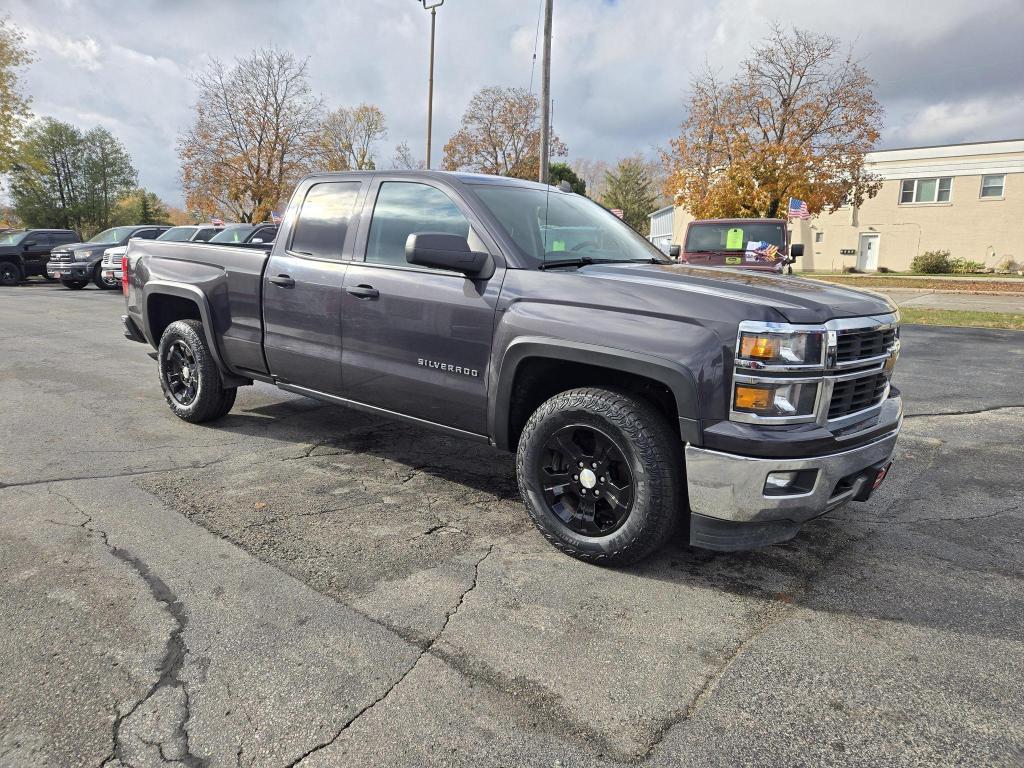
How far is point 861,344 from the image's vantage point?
119 inches

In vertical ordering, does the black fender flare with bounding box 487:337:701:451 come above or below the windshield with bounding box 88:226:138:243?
below

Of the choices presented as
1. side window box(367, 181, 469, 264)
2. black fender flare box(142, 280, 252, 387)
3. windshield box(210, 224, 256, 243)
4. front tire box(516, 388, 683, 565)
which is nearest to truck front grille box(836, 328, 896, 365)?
front tire box(516, 388, 683, 565)

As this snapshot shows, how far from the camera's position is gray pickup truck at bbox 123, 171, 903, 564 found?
2.81 metres

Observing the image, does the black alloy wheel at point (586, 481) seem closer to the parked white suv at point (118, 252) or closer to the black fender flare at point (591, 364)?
the black fender flare at point (591, 364)

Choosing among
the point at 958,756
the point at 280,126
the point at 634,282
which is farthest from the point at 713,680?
the point at 280,126

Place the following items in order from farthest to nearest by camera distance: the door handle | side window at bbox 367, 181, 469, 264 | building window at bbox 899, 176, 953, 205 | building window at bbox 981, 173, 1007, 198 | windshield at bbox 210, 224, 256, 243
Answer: building window at bbox 899, 176, 953, 205 < building window at bbox 981, 173, 1007, 198 < windshield at bbox 210, 224, 256, 243 < the door handle < side window at bbox 367, 181, 469, 264

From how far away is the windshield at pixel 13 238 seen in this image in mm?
22109

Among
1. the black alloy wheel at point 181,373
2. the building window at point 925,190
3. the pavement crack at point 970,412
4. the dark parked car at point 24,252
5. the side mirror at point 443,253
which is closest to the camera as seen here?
the side mirror at point 443,253

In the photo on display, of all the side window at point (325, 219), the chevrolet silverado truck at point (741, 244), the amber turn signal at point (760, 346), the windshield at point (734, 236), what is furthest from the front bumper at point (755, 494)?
the windshield at point (734, 236)

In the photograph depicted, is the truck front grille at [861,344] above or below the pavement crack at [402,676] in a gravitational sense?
above

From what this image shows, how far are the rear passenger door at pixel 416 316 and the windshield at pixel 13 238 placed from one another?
77.5 feet

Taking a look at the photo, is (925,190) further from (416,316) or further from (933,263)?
(416,316)

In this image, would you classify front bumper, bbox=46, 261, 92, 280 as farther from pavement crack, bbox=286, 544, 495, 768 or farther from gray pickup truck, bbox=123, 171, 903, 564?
pavement crack, bbox=286, 544, 495, 768

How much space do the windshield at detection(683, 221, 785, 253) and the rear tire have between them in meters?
21.5
